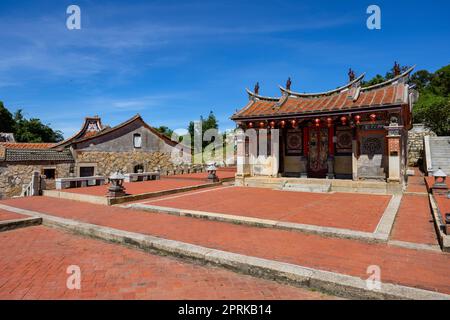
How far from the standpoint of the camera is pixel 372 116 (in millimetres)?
12062

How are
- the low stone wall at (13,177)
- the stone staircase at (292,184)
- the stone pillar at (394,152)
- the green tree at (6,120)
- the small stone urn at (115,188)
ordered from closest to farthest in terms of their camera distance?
the small stone urn at (115,188) → the stone pillar at (394,152) → the stone staircase at (292,184) → the low stone wall at (13,177) → the green tree at (6,120)

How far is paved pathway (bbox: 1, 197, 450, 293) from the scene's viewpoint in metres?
4.41

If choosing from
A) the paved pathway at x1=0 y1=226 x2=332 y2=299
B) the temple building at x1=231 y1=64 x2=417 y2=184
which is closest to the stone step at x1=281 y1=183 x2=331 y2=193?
the temple building at x1=231 y1=64 x2=417 y2=184

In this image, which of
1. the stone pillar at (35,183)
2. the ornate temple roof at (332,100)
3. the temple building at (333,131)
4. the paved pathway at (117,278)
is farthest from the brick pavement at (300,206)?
the stone pillar at (35,183)

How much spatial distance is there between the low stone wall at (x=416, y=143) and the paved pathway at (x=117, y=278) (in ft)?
79.1

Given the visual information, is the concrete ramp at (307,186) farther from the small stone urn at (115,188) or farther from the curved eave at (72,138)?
the curved eave at (72,138)

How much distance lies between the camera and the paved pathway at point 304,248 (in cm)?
441

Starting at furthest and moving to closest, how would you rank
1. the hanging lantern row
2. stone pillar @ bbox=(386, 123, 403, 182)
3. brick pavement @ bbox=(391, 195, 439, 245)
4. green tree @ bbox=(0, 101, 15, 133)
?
green tree @ bbox=(0, 101, 15, 133) → the hanging lantern row → stone pillar @ bbox=(386, 123, 403, 182) → brick pavement @ bbox=(391, 195, 439, 245)

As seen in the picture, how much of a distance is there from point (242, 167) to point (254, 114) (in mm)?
2854

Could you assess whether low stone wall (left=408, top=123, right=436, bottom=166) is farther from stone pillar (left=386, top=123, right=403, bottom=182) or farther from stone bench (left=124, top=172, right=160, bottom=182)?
stone bench (left=124, top=172, right=160, bottom=182)

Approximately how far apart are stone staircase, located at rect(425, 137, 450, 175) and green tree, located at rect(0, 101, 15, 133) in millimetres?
45377

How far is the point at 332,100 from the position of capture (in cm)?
1420
